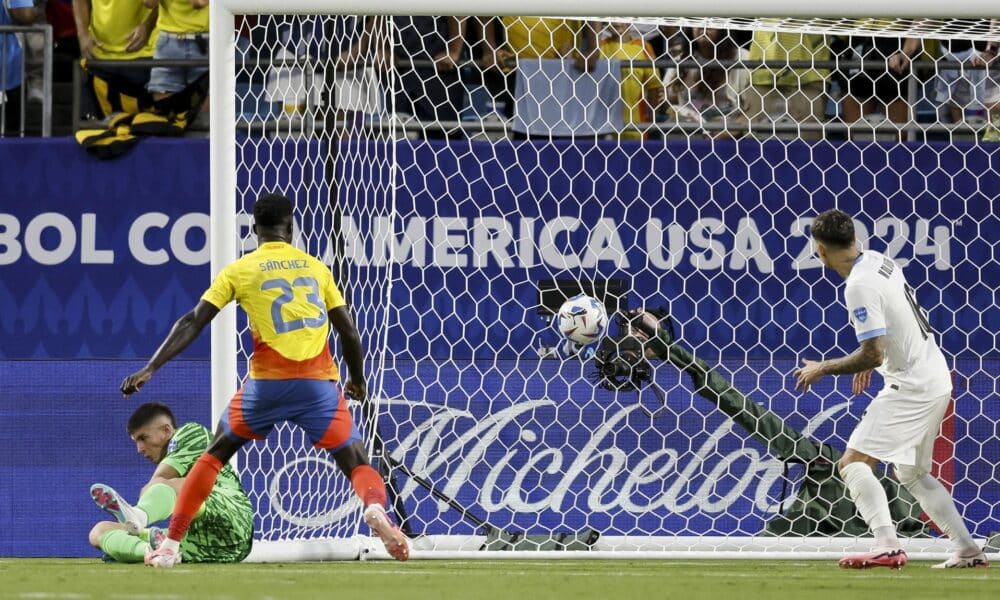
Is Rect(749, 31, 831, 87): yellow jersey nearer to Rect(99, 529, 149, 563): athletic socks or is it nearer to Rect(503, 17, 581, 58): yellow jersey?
Rect(503, 17, 581, 58): yellow jersey

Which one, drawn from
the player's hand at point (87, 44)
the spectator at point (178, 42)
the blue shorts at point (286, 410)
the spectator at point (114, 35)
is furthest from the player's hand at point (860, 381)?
the player's hand at point (87, 44)

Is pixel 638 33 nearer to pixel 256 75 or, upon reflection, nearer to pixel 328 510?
pixel 256 75

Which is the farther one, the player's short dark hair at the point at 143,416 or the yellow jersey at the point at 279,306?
the player's short dark hair at the point at 143,416

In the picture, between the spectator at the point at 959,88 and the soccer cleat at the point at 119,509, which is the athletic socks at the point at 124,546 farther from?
the spectator at the point at 959,88

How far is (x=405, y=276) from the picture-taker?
8836mm

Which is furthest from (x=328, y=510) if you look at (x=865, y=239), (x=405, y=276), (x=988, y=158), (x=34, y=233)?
(x=988, y=158)

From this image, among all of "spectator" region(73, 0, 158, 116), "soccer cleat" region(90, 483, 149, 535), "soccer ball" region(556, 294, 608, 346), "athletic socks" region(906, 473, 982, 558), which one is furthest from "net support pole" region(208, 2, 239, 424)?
"athletic socks" region(906, 473, 982, 558)

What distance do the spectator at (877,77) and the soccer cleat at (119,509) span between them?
4.65 meters

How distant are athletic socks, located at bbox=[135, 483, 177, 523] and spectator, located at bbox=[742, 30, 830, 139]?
4.02 m

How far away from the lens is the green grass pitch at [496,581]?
511cm

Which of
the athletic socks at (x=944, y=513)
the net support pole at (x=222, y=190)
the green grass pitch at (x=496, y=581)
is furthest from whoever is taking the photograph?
the net support pole at (x=222, y=190)

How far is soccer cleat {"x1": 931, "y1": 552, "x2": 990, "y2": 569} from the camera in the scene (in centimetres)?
680

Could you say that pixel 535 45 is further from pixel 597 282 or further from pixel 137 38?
pixel 137 38

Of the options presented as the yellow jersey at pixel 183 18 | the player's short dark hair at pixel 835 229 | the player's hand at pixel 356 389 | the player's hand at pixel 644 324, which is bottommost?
the player's hand at pixel 356 389
